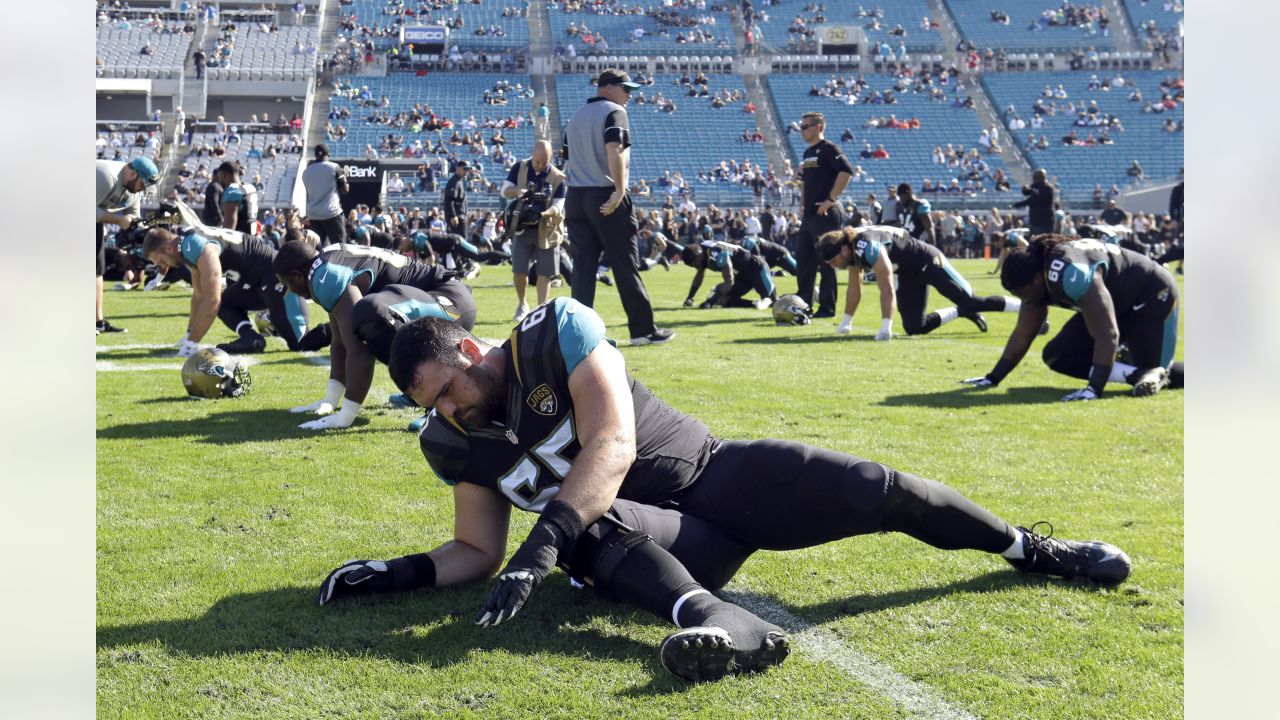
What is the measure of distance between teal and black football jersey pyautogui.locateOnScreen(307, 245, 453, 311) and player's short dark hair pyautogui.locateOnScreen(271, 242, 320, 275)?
0.25ft

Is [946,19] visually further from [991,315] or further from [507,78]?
[991,315]

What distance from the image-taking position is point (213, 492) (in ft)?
16.9

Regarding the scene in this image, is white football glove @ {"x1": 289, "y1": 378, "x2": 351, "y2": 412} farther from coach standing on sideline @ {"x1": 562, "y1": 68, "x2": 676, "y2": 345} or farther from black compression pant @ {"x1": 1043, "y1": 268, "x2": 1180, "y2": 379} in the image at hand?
black compression pant @ {"x1": 1043, "y1": 268, "x2": 1180, "y2": 379}

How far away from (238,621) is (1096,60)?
52.7m

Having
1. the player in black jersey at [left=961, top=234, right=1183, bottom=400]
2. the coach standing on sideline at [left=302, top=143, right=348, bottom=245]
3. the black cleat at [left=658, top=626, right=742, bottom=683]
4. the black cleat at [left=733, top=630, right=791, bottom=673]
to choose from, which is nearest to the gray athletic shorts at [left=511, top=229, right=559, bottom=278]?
the coach standing on sideline at [left=302, top=143, right=348, bottom=245]

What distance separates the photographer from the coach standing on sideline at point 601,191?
9.41 m

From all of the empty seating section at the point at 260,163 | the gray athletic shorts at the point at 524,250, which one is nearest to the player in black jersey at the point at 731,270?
the gray athletic shorts at the point at 524,250

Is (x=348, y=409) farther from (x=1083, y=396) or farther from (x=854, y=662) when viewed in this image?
(x=1083, y=396)

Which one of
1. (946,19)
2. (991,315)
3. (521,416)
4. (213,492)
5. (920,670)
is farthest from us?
(946,19)

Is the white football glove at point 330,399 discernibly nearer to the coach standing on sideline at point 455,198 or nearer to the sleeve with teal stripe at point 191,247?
the sleeve with teal stripe at point 191,247

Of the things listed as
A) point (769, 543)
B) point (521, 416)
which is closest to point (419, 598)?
point (521, 416)

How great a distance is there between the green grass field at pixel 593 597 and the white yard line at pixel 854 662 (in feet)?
0.03

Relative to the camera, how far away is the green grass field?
2.88m

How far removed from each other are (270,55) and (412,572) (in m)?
48.2
